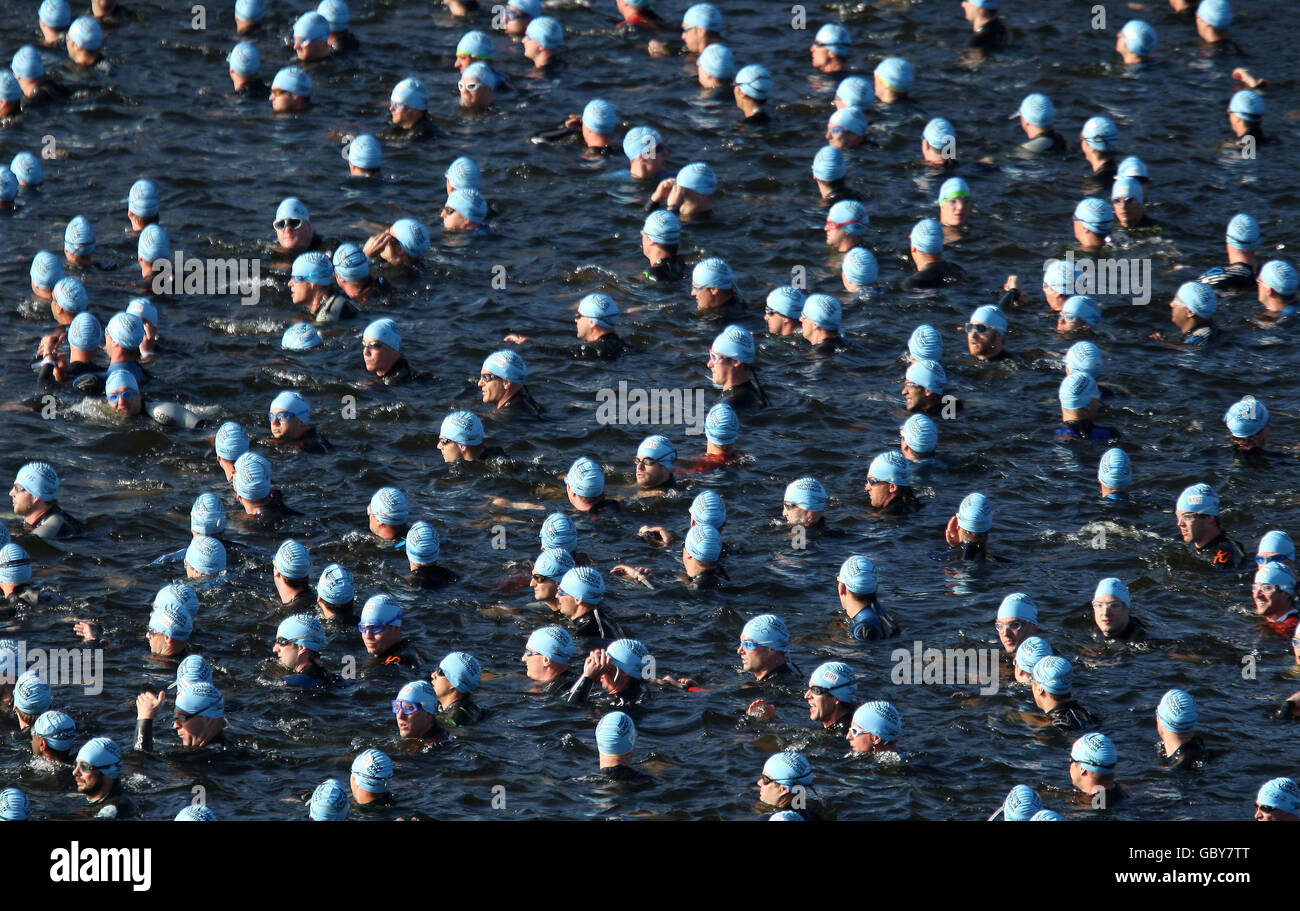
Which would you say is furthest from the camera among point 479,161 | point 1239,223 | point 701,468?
point 479,161

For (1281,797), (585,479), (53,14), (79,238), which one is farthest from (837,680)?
(53,14)

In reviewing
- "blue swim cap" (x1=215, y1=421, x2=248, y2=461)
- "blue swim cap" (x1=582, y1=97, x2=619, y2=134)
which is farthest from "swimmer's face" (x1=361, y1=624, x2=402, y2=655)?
"blue swim cap" (x1=582, y1=97, x2=619, y2=134)

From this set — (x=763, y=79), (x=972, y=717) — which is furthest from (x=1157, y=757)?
(x=763, y=79)

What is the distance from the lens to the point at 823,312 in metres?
27.6

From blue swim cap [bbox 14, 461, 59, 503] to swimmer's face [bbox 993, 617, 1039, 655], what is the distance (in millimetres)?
11420

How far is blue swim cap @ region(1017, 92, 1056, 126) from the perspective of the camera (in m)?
32.4

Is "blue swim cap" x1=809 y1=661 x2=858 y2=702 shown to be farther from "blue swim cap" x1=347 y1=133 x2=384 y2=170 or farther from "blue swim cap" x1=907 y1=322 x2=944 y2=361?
"blue swim cap" x1=347 y1=133 x2=384 y2=170

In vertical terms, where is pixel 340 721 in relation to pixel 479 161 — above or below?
below

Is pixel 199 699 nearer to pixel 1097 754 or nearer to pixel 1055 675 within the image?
pixel 1055 675

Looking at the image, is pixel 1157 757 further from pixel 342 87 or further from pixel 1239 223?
pixel 342 87

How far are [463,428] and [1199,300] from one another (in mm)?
10651

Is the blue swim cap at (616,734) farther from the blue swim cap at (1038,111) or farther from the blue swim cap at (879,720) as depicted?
the blue swim cap at (1038,111)

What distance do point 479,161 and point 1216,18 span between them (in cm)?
1376

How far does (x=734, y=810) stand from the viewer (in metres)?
19.3
